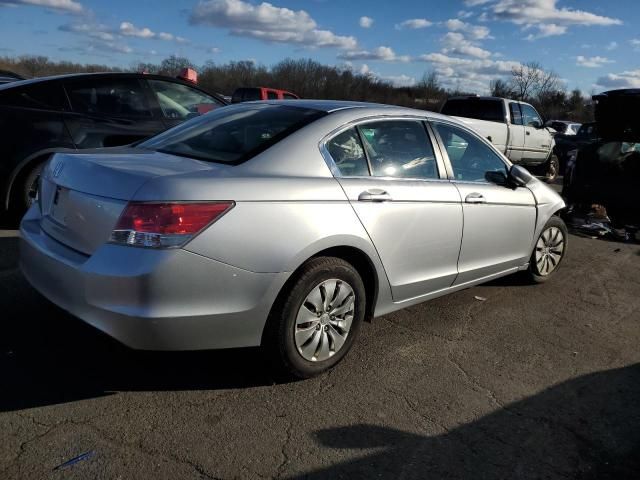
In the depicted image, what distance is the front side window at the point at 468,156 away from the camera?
4316mm

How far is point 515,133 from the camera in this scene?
46.2 feet

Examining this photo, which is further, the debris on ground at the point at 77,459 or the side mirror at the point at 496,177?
the side mirror at the point at 496,177

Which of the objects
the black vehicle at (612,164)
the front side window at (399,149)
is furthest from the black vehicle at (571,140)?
the front side window at (399,149)

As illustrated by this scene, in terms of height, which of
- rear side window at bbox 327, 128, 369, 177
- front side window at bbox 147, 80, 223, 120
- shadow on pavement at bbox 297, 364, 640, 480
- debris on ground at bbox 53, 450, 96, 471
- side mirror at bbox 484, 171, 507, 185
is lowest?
debris on ground at bbox 53, 450, 96, 471

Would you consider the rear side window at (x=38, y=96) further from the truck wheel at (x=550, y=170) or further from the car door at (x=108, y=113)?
the truck wheel at (x=550, y=170)

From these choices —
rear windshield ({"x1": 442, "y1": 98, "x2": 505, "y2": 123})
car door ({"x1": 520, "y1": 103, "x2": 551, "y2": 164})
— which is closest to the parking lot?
rear windshield ({"x1": 442, "y1": 98, "x2": 505, "y2": 123})

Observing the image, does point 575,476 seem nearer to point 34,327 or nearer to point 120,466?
point 120,466

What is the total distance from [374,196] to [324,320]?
2.70ft

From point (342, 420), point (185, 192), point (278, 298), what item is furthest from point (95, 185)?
point (342, 420)

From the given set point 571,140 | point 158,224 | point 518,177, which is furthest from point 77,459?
point 571,140

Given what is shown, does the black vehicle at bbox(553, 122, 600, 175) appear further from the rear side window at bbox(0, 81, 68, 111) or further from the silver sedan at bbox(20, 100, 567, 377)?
the rear side window at bbox(0, 81, 68, 111)

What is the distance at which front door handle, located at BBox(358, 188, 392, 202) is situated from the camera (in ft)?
11.3

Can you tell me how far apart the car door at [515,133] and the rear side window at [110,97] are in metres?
10.0

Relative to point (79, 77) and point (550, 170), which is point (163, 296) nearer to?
point (79, 77)
